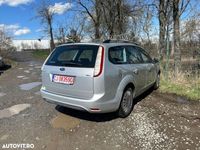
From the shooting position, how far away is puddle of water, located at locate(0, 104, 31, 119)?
5.57 metres

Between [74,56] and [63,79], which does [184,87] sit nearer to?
[74,56]

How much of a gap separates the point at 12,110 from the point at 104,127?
269cm

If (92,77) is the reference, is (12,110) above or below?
below

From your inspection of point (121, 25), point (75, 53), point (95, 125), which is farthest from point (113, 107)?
point (121, 25)

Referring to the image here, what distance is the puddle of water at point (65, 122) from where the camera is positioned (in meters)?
4.86

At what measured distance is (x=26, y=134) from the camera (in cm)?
452

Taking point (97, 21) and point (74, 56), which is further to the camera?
point (97, 21)

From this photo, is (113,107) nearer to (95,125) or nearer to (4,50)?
(95,125)

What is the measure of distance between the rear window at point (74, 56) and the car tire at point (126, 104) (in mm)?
1184

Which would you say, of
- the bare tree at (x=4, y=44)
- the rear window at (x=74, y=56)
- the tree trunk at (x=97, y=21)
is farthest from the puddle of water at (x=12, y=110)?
the bare tree at (x=4, y=44)

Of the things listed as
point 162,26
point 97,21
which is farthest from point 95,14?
point 162,26

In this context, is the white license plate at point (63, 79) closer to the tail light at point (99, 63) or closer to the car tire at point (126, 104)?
the tail light at point (99, 63)

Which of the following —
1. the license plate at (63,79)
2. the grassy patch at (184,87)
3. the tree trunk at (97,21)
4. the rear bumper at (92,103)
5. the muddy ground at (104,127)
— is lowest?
the muddy ground at (104,127)

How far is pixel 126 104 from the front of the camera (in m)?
5.21
